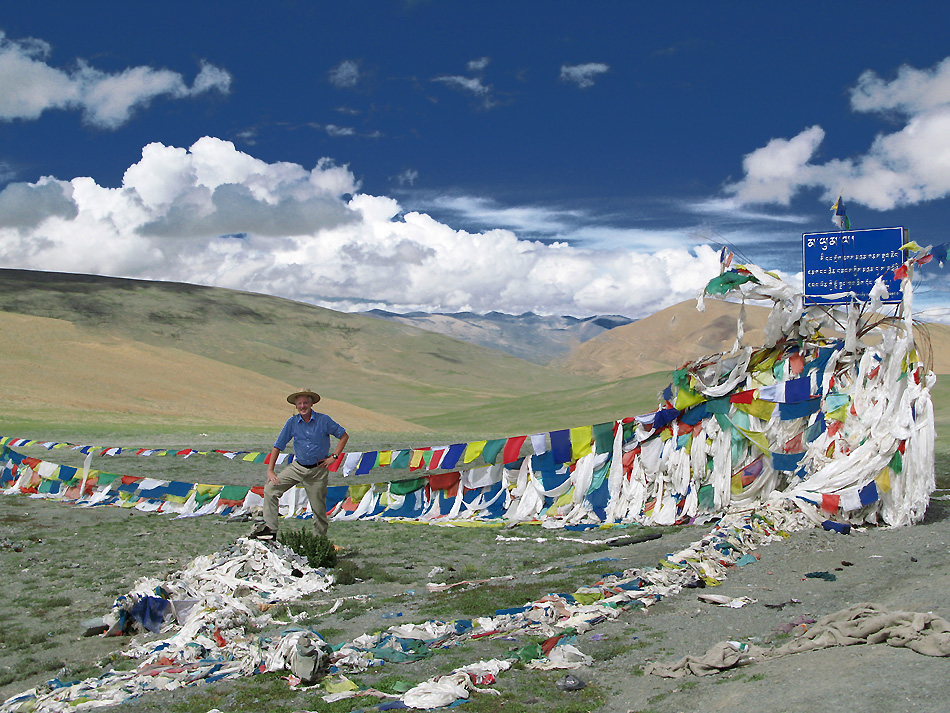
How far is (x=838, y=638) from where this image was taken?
5.39 metres

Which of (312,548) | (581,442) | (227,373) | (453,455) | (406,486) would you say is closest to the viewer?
(312,548)

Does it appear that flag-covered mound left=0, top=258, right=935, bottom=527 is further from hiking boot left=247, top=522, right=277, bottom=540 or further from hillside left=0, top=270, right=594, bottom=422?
hillside left=0, top=270, right=594, bottom=422

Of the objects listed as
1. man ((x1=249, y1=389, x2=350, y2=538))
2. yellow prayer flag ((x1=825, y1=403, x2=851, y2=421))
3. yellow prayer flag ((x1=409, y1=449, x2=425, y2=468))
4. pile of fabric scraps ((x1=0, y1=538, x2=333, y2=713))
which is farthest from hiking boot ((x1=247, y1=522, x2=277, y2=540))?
yellow prayer flag ((x1=825, y1=403, x2=851, y2=421))

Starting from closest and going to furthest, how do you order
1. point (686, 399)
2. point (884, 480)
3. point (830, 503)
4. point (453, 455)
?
1. point (830, 503)
2. point (884, 480)
3. point (686, 399)
4. point (453, 455)

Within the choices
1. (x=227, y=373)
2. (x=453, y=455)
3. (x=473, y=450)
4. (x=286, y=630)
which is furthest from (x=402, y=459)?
(x=227, y=373)

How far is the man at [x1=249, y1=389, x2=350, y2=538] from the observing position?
Result: 31.6ft

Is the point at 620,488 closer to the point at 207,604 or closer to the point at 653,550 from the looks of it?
the point at 653,550

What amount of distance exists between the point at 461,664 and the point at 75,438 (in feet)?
82.1

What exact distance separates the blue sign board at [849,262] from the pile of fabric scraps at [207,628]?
909 cm

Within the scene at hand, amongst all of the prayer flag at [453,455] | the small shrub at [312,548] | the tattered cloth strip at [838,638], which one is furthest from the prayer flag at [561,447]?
the tattered cloth strip at [838,638]

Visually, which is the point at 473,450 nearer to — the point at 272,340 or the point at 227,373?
the point at 227,373

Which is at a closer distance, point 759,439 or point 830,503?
point 830,503

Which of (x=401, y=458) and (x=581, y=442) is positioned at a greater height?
(x=581, y=442)

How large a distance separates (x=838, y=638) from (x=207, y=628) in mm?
5081
